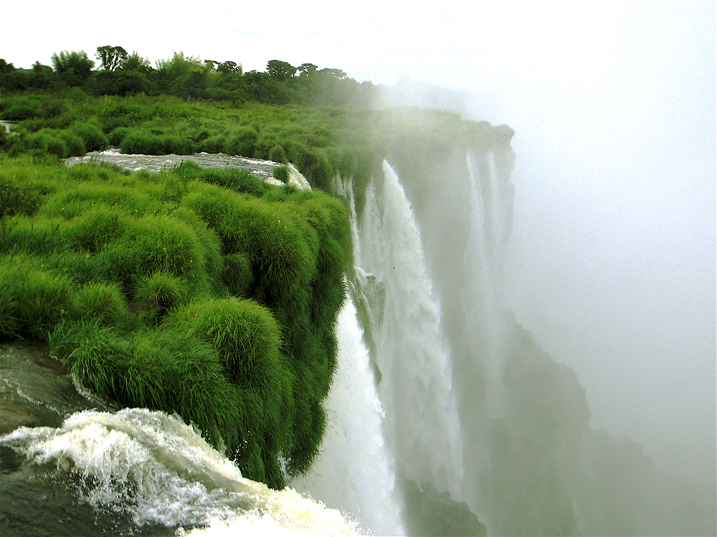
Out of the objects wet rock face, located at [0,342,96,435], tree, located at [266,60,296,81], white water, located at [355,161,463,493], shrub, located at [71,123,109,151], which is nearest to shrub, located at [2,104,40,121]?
shrub, located at [71,123,109,151]

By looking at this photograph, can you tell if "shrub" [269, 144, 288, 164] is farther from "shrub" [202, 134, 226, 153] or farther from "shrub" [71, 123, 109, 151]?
"shrub" [71, 123, 109, 151]

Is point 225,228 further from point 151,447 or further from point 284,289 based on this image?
point 151,447

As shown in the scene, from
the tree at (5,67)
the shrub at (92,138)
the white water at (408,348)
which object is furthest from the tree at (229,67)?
the shrub at (92,138)

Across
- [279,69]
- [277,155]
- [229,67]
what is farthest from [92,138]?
[279,69]

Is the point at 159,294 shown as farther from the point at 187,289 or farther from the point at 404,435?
the point at 404,435

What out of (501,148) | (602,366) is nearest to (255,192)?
(501,148)

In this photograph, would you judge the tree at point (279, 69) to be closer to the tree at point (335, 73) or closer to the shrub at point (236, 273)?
the tree at point (335, 73)

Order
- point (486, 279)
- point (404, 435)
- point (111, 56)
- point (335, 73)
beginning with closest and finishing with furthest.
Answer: point (404, 435)
point (111, 56)
point (486, 279)
point (335, 73)
